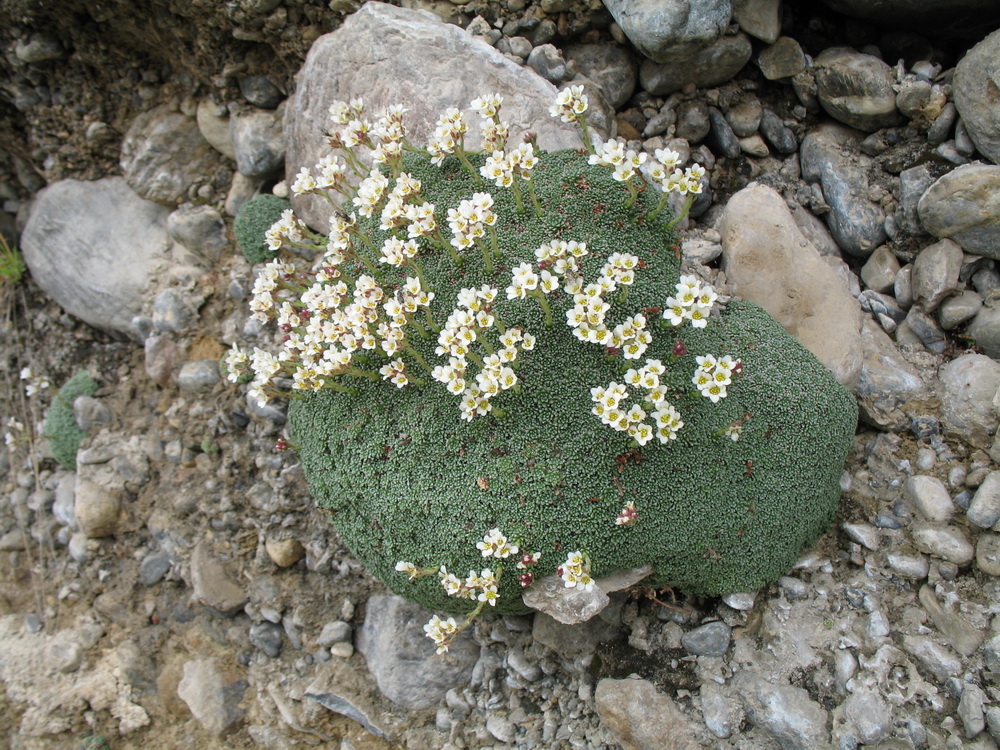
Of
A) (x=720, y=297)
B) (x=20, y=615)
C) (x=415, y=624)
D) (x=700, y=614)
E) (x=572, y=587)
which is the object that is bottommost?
(x=20, y=615)

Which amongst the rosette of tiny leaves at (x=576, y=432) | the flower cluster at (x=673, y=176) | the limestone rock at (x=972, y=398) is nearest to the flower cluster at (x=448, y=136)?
the rosette of tiny leaves at (x=576, y=432)

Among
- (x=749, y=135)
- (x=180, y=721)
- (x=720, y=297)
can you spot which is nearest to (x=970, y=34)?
(x=749, y=135)

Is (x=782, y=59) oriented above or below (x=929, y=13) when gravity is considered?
below

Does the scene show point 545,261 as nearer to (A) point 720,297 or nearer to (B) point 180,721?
(A) point 720,297

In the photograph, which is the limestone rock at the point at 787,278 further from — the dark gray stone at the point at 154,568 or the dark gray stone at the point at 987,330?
the dark gray stone at the point at 154,568

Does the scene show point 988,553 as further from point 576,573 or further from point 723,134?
point 723,134

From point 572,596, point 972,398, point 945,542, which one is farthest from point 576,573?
point 972,398
